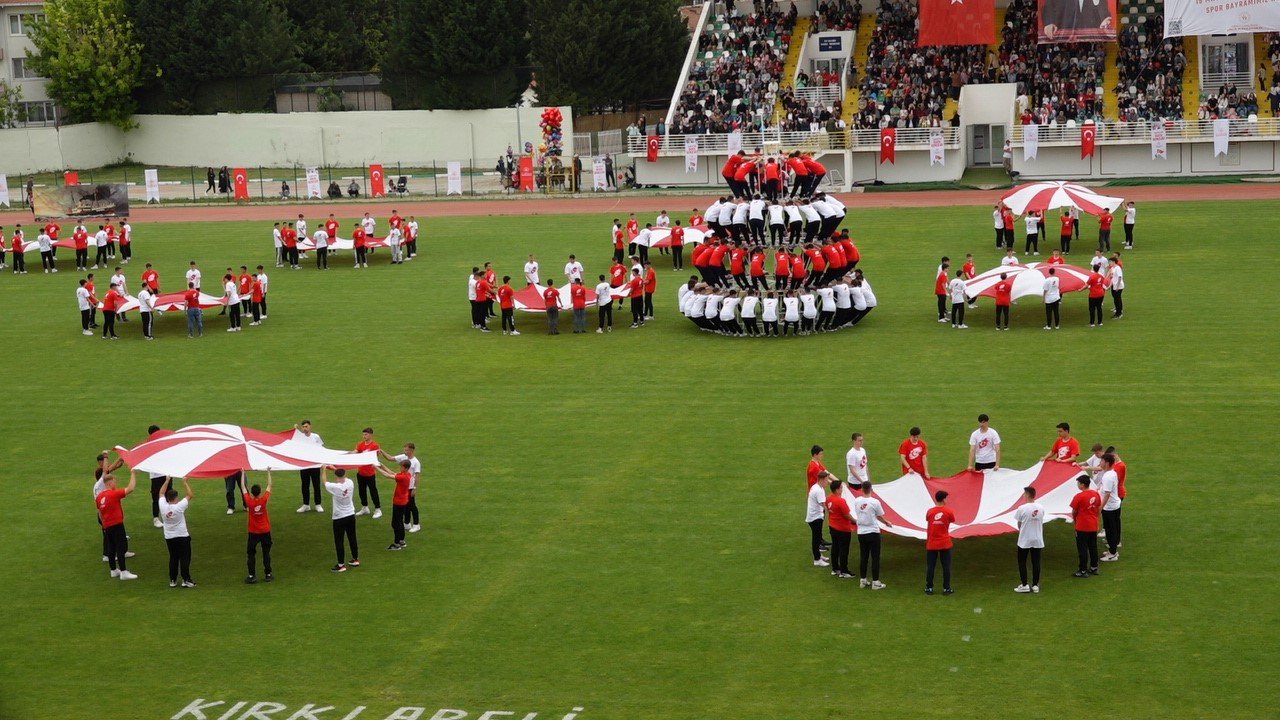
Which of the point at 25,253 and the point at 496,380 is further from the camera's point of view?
the point at 25,253

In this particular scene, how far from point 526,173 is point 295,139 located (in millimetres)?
20734

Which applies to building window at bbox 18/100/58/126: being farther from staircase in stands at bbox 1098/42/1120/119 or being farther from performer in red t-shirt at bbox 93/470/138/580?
performer in red t-shirt at bbox 93/470/138/580

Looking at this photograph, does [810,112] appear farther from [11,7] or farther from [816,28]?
[11,7]

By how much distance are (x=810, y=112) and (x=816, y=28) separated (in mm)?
7276

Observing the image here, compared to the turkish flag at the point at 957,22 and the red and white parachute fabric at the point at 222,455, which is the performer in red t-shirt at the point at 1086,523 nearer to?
the red and white parachute fabric at the point at 222,455

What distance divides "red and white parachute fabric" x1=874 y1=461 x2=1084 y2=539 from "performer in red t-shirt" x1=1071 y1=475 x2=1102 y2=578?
47 cm

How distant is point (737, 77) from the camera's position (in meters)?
61.3

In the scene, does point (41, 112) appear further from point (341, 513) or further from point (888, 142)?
point (341, 513)

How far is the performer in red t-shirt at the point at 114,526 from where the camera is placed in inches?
669

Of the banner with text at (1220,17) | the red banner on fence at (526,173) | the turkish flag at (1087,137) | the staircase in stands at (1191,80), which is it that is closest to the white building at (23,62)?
the red banner on fence at (526,173)

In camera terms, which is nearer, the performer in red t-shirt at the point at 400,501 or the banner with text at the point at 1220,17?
the performer in red t-shirt at the point at 400,501

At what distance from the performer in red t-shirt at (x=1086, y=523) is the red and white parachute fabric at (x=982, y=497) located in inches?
18.5

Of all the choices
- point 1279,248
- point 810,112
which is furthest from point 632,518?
point 810,112

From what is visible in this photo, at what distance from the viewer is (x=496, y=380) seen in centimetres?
2689
